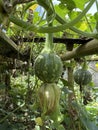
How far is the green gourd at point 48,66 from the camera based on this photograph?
1087mm

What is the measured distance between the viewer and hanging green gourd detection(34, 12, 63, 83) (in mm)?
1087

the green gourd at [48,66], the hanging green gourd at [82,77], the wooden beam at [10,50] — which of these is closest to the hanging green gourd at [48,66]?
the green gourd at [48,66]

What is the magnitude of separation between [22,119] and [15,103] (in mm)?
215

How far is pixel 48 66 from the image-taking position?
1.11 metres

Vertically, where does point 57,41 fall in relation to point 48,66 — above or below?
above

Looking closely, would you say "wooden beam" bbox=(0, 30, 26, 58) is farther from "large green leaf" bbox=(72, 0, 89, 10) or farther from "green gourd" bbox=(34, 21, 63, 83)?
"green gourd" bbox=(34, 21, 63, 83)

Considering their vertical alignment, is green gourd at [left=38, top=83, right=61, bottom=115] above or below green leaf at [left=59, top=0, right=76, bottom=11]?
below

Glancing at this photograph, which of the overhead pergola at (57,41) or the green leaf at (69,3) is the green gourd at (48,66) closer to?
the green leaf at (69,3)

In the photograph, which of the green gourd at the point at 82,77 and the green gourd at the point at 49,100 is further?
the green gourd at the point at 82,77

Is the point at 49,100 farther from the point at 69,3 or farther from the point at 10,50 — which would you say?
the point at 10,50

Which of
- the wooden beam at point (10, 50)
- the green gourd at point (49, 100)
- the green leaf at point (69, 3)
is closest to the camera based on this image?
the green gourd at point (49, 100)

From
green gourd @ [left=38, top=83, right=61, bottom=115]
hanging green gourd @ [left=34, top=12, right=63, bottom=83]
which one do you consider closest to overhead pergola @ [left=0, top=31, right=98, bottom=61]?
hanging green gourd @ [left=34, top=12, right=63, bottom=83]

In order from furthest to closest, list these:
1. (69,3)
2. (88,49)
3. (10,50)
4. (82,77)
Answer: (82,77), (10,50), (88,49), (69,3)

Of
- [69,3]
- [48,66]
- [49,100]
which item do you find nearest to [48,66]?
[48,66]
